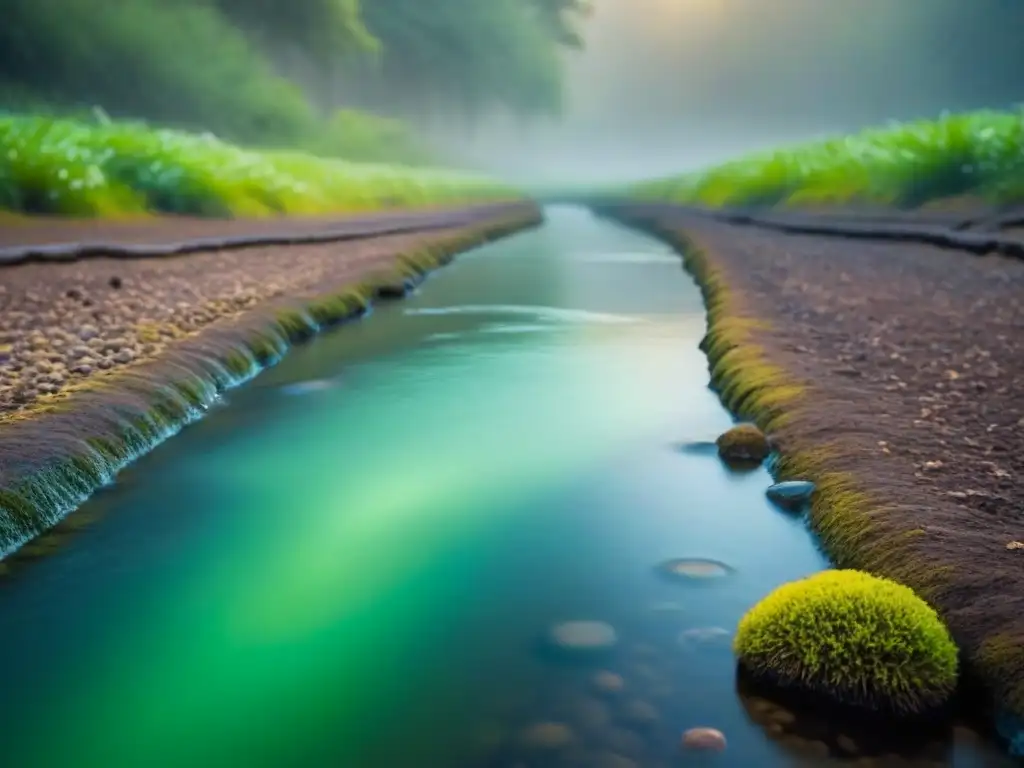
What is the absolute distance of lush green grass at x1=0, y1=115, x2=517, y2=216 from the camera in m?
13.9

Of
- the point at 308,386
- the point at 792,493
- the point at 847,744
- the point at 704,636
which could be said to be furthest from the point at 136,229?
the point at 847,744

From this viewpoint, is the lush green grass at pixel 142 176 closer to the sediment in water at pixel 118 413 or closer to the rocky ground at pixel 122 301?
the rocky ground at pixel 122 301

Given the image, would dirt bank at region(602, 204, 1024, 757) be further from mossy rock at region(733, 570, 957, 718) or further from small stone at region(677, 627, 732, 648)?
small stone at region(677, 627, 732, 648)

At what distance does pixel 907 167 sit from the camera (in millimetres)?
17734

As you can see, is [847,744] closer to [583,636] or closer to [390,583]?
[583,636]

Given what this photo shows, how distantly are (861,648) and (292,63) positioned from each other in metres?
42.9

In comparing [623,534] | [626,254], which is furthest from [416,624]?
[626,254]

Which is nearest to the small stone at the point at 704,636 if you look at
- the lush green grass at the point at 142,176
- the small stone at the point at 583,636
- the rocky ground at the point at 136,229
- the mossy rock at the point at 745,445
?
the small stone at the point at 583,636

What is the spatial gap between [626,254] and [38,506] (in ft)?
58.7

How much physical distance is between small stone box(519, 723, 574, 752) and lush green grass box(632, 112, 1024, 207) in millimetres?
13736

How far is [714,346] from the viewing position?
30.4 feet

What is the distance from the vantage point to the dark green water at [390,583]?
3.50m

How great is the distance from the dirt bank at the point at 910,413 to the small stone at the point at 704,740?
898 mm

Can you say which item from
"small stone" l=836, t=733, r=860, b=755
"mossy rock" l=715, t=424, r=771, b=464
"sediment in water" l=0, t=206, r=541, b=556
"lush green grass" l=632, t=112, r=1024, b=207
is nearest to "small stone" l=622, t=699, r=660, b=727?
"small stone" l=836, t=733, r=860, b=755
